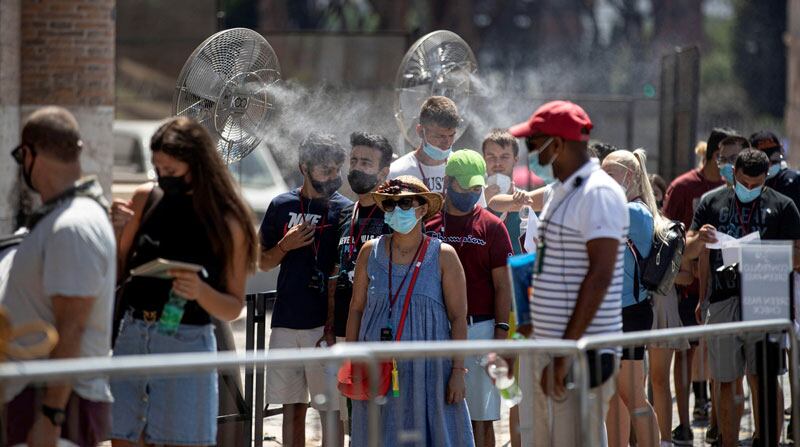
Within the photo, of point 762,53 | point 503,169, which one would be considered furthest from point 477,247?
point 762,53

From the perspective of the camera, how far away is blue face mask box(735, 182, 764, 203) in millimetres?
7652

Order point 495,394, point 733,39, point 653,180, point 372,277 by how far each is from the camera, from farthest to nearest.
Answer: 1. point 733,39
2. point 653,180
3. point 495,394
4. point 372,277

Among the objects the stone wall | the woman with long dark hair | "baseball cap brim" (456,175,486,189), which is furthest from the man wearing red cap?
the stone wall

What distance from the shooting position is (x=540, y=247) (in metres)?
5.32

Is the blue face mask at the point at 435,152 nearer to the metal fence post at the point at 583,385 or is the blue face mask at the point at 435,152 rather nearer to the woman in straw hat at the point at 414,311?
the woman in straw hat at the point at 414,311

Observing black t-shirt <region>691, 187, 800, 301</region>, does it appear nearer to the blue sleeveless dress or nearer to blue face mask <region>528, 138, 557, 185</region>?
the blue sleeveless dress

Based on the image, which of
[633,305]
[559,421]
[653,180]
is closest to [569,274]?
[559,421]

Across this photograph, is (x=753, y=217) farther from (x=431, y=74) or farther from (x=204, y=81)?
(x=204, y=81)

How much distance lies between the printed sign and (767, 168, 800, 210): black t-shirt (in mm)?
1923

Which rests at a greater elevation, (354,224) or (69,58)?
(69,58)

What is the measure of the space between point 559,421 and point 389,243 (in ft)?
4.49

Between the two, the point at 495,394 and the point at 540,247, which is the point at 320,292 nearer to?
the point at 495,394

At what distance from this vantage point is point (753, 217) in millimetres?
7695

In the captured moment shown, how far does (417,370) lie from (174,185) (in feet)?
5.41
